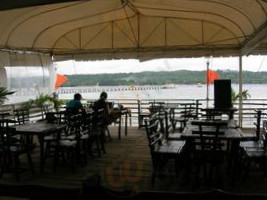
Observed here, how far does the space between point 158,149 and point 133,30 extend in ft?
21.5

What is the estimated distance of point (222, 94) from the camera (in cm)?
859

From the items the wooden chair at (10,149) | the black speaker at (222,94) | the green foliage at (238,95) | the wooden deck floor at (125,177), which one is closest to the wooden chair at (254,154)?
the wooden deck floor at (125,177)

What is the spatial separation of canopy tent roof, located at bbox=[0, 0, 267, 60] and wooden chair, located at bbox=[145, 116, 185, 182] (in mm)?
3600

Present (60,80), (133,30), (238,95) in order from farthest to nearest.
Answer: (60,80) < (133,30) < (238,95)

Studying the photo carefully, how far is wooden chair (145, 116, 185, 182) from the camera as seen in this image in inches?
189

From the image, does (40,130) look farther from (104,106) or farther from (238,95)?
(238,95)

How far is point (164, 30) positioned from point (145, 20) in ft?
2.14

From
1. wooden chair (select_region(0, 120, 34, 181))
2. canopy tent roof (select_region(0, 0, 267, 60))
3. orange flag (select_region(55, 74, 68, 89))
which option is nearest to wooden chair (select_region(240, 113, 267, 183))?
canopy tent roof (select_region(0, 0, 267, 60))

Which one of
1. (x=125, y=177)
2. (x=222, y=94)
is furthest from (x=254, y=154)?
(x=222, y=94)

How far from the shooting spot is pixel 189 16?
31.6 ft

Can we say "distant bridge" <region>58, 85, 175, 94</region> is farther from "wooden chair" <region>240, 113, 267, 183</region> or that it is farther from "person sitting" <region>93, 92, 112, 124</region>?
"wooden chair" <region>240, 113, 267, 183</region>

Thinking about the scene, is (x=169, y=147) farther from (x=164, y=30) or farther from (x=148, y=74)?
(x=148, y=74)

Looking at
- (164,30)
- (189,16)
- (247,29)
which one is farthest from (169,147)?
(164,30)

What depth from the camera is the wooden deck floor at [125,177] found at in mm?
4707
